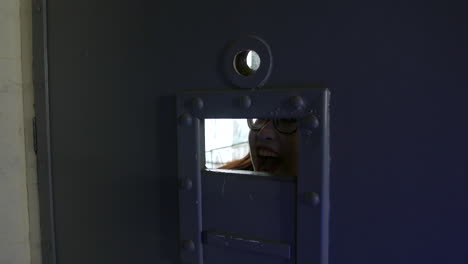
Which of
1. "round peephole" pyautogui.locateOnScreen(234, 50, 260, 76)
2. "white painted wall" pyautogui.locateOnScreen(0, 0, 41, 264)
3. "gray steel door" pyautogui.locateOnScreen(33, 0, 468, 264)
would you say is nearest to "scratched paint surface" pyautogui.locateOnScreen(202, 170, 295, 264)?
"gray steel door" pyautogui.locateOnScreen(33, 0, 468, 264)

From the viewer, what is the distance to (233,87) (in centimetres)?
56

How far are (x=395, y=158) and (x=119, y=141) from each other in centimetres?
50

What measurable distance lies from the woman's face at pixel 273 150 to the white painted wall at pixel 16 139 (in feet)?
1.71

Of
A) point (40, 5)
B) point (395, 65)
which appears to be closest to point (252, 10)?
point (395, 65)

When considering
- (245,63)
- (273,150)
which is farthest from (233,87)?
(273,150)

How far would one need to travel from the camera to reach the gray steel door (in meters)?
0.44

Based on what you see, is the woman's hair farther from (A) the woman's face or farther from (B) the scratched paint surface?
(B) the scratched paint surface

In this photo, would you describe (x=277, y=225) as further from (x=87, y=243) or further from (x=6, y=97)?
(x=6, y=97)

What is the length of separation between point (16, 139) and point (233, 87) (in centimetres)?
55

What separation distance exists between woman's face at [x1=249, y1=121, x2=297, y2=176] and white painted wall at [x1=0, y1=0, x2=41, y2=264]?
0.52 meters

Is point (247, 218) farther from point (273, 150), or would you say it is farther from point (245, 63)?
point (245, 63)

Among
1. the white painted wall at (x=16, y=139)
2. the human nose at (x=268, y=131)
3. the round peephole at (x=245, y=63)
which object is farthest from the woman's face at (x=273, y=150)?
the white painted wall at (x=16, y=139)

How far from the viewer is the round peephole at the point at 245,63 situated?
0.56m

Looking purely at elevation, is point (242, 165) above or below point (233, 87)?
below
